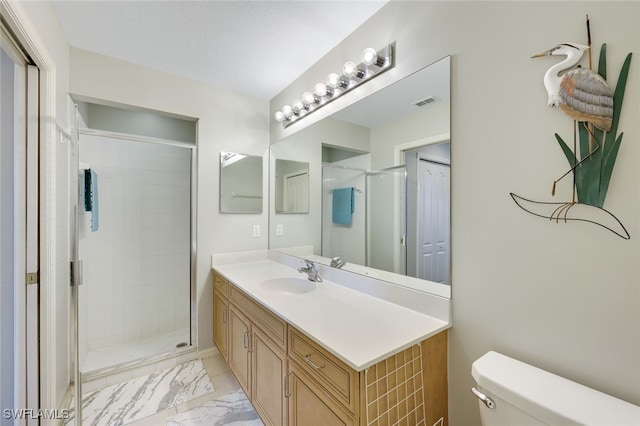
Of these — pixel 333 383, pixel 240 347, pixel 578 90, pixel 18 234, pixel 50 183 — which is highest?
pixel 578 90

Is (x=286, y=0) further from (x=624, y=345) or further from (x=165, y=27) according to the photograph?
(x=624, y=345)

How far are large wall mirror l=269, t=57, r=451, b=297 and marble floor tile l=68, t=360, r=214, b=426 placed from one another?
1259mm

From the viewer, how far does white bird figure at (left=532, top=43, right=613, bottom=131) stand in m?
0.75

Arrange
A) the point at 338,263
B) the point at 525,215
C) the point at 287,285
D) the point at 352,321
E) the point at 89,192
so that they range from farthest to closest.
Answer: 1. the point at 89,192
2. the point at 287,285
3. the point at 338,263
4. the point at 352,321
5. the point at 525,215

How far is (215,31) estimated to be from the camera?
1600 mm

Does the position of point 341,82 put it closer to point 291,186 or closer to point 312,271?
point 291,186

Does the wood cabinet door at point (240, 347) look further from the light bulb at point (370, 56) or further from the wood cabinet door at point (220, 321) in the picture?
the light bulb at point (370, 56)

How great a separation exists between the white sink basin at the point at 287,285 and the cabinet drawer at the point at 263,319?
180 mm

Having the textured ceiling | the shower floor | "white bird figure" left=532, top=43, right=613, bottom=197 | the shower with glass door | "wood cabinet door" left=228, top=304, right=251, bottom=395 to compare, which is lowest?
the shower floor

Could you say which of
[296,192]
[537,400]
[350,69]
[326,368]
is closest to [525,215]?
[537,400]

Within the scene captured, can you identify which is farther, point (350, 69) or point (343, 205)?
point (343, 205)

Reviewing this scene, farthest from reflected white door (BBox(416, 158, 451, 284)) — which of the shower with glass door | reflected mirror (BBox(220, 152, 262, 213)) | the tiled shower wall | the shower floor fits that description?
the shower floor

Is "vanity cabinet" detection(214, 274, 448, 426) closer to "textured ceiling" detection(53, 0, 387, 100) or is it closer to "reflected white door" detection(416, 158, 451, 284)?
"reflected white door" detection(416, 158, 451, 284)

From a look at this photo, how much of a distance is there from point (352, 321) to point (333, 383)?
26 cm
